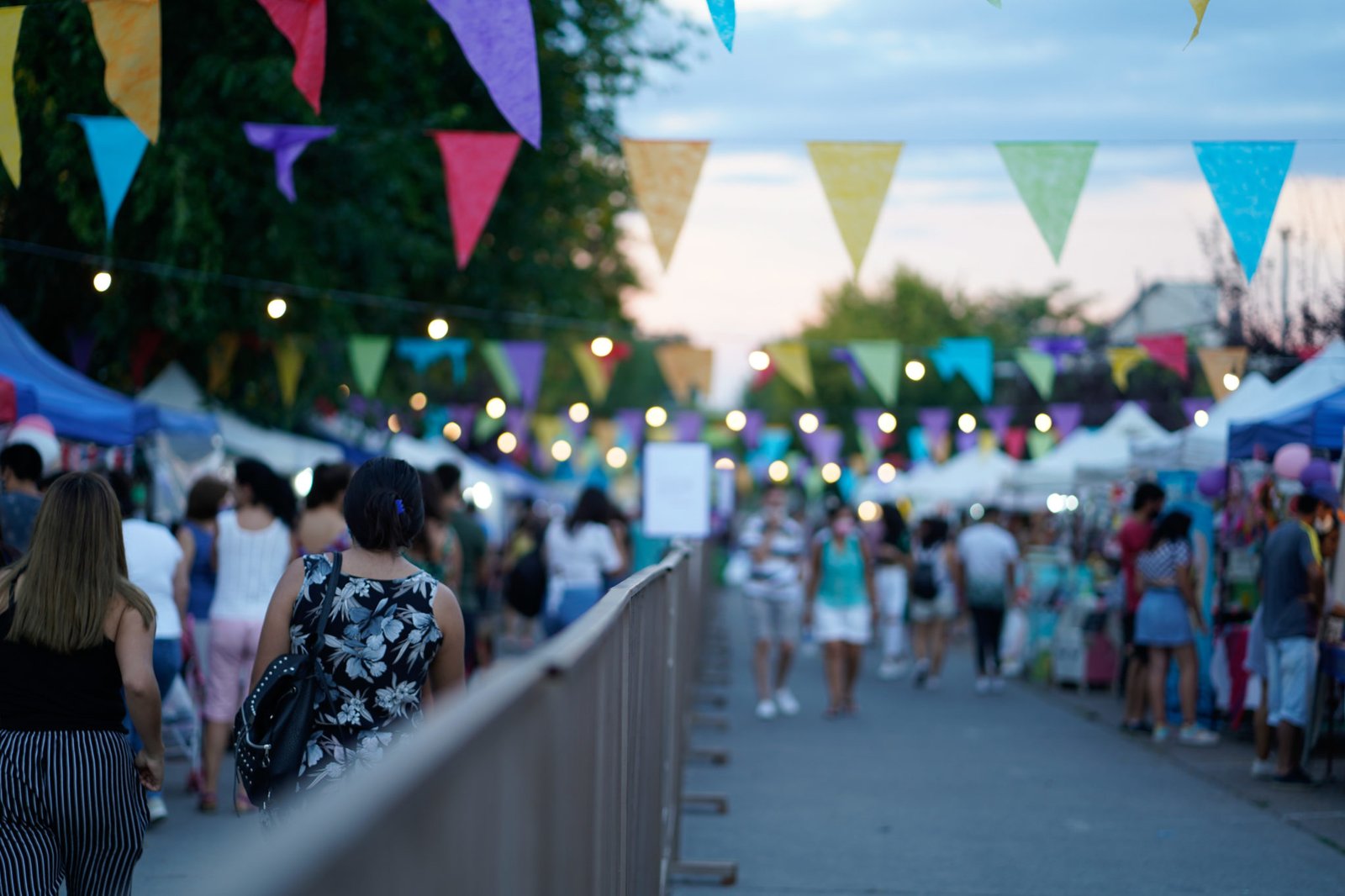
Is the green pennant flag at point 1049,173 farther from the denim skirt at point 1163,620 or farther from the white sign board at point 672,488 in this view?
the white sign board at point 672,488

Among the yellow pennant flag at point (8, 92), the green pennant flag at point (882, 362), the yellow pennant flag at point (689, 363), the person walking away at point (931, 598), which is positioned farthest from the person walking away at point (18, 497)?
the yellow pennant flag at point (689, 363)

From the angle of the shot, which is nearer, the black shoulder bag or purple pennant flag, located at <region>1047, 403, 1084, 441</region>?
the black shoulder bag

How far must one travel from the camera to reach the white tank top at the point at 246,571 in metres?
8.45

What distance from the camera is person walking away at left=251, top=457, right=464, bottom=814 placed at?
4039 mm

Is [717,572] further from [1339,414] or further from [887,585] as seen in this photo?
[1339,414]

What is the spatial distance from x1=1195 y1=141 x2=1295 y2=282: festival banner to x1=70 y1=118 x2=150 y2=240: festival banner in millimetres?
6800

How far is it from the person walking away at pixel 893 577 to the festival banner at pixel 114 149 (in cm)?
1032

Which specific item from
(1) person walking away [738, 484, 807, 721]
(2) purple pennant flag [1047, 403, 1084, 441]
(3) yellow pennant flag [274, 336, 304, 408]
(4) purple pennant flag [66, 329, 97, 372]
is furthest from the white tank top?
(2) purple pennant flag [1047, 403, 1084, 441]

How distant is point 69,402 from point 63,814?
665 centimetres

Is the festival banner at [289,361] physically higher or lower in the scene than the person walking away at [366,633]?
higher

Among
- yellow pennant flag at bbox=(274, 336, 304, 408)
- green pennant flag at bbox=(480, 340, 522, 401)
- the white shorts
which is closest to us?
the white shorts

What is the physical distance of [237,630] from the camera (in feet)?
27.8

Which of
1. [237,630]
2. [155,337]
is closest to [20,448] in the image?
[237,630]

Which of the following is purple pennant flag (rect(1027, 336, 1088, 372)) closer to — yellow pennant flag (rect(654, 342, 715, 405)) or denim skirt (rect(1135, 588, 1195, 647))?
yellow pennant flag (rect(654, 342, 715, 405))
